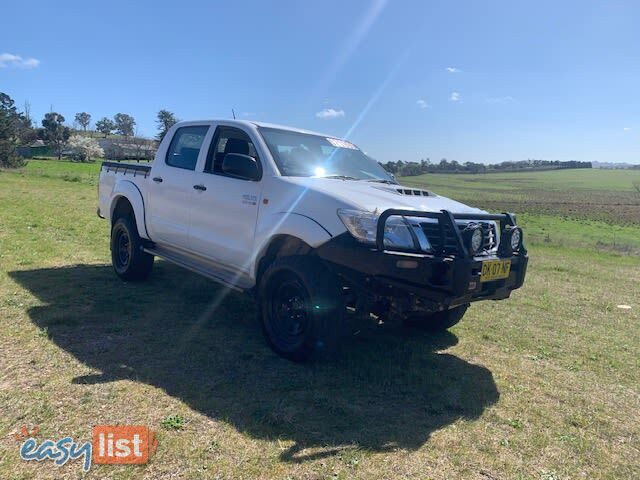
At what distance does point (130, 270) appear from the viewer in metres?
6.36

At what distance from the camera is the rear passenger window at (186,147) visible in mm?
5434

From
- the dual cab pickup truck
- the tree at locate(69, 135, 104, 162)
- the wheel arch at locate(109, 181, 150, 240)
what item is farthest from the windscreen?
the tree at locate(69, 135, 104, 162)

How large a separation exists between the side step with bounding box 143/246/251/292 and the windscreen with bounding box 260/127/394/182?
1150 millimetres

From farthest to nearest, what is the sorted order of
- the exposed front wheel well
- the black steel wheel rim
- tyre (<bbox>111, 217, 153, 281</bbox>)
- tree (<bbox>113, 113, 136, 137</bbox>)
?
1. tree (<bbox>113, 113, 136, 137</bbox>)
2. tyre (<bbox>111, 217, 153, 281</bbox>)
3. the exposed front wheel well
4. the black steel wheel rim

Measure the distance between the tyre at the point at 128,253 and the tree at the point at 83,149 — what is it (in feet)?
237

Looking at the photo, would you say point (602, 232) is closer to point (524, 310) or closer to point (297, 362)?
point (524, 310)

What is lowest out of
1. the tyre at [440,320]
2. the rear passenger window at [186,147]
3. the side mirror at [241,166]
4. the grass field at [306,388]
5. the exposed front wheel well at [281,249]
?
the grass field at [306,388]

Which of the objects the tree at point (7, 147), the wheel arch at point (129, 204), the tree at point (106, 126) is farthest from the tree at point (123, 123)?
the wheel arch at point (129, 204)

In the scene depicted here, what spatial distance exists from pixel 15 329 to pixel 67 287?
161 cm

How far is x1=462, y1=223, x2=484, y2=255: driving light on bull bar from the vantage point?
3.63m

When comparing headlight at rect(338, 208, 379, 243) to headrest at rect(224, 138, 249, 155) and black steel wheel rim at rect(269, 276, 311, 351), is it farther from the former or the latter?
headrest at rect(224, 138, 249, 155)

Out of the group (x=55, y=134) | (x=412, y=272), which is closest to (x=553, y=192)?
(x=412, y=272)

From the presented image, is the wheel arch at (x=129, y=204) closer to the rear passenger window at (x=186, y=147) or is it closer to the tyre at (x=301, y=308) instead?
the rear passenger window at (x=186, y=147)

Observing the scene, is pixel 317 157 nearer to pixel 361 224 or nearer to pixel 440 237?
pixel 361 224
